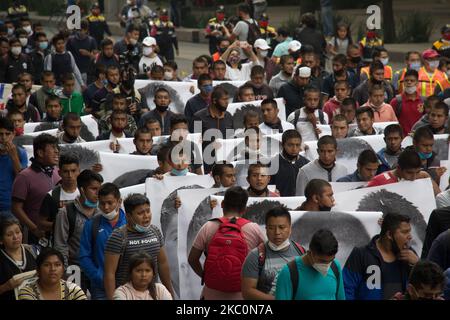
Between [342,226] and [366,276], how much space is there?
1.33m

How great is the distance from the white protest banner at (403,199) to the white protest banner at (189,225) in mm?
1237

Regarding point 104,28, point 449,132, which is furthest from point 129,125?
point 104,28

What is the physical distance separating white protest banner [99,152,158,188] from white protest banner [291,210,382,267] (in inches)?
109

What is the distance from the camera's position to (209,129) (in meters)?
14.4

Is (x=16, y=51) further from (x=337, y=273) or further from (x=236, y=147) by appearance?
(x=337, y=273)

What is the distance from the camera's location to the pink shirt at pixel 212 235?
8969 millimetres

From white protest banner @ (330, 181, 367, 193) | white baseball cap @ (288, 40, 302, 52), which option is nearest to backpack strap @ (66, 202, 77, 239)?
white protest banner @ (330, 181, 367, 193)

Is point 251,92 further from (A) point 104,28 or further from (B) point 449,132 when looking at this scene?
(A) point 104,28

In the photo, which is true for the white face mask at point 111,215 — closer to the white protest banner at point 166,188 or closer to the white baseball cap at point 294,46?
the white protest banner at point 166,188

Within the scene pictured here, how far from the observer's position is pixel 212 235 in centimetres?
930

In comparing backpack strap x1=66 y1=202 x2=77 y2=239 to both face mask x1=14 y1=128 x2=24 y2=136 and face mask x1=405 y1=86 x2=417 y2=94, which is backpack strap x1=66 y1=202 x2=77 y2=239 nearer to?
face mask x1=14 y1=128 x2=24 y2=136

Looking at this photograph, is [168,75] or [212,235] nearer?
[212,235]

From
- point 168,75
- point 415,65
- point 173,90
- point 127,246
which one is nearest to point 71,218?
point 127,246

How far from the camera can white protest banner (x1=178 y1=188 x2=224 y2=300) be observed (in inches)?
423
